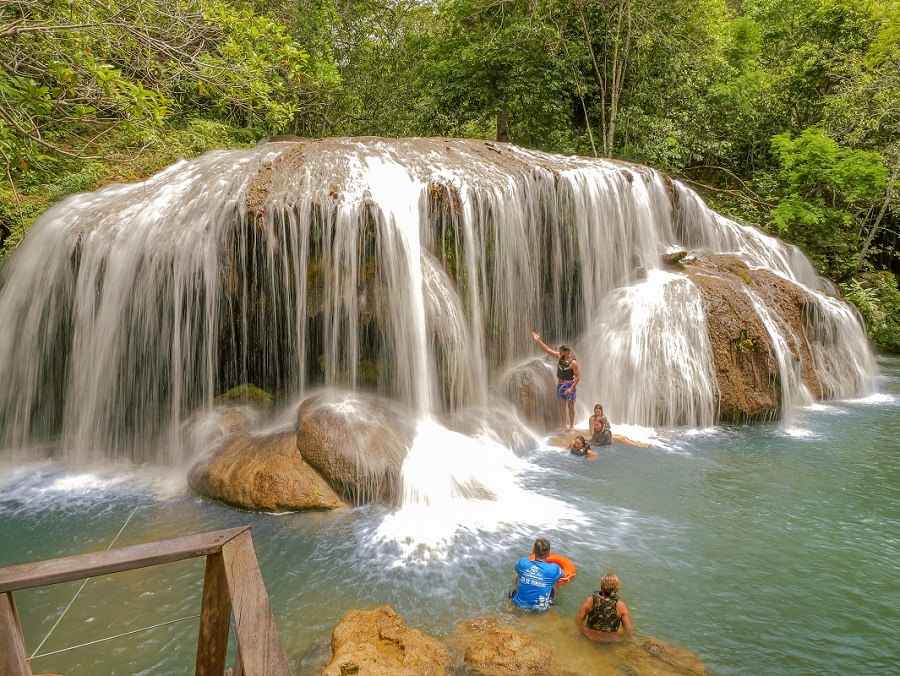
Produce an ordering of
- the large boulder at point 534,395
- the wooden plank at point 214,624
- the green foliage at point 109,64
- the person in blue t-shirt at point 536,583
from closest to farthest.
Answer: the wooden plank at point 214,624, the person in blue t-shirt at point 536,583, the green foliage at point 109,64, the large boulder at point 534,395

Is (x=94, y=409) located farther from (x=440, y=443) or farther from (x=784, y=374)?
(x=784, y=374)

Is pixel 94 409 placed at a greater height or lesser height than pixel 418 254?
lesser

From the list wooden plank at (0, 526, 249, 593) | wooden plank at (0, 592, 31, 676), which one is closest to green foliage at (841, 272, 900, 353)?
wooden plank at (0, 526, 249, 593)

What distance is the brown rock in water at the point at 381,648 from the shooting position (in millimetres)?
3840

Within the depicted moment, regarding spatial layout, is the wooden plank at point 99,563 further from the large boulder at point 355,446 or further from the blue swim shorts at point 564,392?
the blue swim shorts at point 564,392

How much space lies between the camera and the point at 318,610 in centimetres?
483

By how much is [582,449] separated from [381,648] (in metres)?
4.99

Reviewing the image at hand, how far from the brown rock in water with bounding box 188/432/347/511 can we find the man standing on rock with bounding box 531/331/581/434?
14.1ft

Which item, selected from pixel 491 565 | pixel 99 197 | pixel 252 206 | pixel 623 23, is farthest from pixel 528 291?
pixel 623 23

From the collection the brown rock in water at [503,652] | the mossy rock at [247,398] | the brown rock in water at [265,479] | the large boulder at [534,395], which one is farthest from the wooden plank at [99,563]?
the large boulder at [534,395]

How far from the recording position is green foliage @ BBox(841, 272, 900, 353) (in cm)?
1484

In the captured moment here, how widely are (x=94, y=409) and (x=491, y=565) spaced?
280 inches

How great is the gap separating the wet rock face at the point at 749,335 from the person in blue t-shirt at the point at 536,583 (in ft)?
21.2

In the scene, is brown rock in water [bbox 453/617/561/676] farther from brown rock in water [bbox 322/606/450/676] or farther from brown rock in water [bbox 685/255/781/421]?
brown rock in water [bbox 685/255/781/421]
